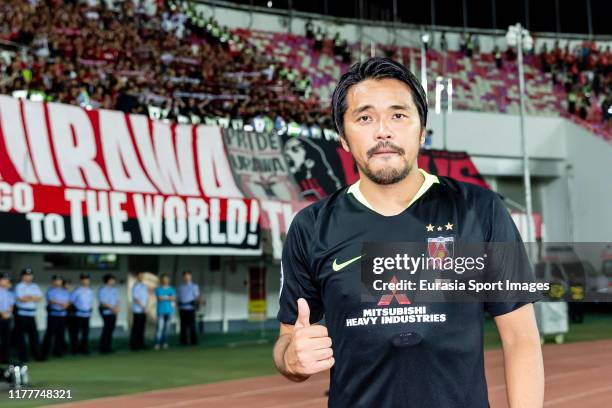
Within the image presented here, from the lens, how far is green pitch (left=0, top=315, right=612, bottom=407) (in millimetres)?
14134

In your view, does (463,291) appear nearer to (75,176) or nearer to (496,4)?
(75,176)

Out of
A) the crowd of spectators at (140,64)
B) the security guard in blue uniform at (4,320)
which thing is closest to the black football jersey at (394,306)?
the security guard in blue uniform at (4,320)

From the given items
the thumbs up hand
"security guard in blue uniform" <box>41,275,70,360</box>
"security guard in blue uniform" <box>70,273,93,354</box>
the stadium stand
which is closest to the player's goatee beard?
the thumbs up hand

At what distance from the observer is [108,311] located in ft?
68.1

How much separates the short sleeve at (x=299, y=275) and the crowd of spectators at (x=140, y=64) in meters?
18.9

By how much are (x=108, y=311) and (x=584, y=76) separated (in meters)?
28.8

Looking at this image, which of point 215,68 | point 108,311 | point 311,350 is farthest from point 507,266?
point 215,68

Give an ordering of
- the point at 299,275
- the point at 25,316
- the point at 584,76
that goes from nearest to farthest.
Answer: the point at 299,275, the point at 25,316, the point at 584,76

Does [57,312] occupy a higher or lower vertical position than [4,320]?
higher

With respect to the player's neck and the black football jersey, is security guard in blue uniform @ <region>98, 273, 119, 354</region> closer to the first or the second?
the black football jersey

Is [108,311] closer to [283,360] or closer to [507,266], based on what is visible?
[283,360]

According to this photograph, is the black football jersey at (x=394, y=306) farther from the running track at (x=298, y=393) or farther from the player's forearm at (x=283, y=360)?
the running track at (x=298, y=393)

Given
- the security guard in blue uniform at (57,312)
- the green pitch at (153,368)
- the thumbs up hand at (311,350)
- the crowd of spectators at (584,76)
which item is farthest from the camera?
the crowd of spectators at (584,76)

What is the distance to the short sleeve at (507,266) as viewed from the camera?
2.76m
